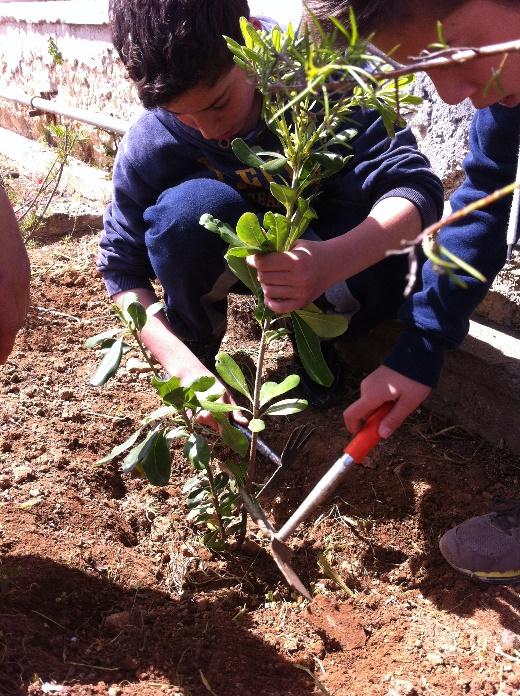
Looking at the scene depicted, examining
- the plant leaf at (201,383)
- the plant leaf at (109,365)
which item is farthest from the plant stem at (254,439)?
the plant leaf at (109,365)

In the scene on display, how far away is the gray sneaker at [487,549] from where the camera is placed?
1627 millimetres

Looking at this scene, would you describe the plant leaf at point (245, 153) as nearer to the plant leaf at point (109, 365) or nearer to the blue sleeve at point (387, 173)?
the plant leaf at point (109, 365)

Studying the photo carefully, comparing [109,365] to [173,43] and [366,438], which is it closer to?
[366,438]

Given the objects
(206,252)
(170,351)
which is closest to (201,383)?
(170,351)

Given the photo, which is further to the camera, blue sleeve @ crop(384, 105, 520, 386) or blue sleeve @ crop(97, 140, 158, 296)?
blue sleeve @ crop(97, 140, 158, 296)

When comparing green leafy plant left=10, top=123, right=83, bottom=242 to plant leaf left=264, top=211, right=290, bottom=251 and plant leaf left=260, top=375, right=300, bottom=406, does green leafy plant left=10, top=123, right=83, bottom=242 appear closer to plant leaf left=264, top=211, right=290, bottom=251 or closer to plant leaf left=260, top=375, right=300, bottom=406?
plant leaf left=260, top=375, right=300, bottom=406

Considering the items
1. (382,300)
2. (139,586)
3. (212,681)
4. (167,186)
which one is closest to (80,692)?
(212,681)

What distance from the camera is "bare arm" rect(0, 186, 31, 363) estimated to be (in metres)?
1.54

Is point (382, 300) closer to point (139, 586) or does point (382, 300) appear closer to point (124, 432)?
point (124, 432)

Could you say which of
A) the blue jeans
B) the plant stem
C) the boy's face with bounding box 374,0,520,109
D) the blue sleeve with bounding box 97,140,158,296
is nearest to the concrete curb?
the blue jeans

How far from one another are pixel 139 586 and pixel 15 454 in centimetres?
53

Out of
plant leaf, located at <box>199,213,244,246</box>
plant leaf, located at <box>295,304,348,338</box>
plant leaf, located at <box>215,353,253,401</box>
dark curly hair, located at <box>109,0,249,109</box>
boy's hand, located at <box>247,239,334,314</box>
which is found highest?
dark curly hair, located at <box>109,0,249,109</box>

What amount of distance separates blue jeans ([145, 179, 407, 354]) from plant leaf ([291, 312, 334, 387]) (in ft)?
1.95

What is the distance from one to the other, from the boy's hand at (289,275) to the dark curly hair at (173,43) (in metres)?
0.49
